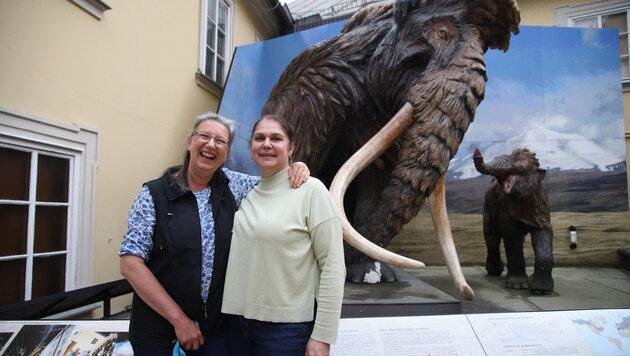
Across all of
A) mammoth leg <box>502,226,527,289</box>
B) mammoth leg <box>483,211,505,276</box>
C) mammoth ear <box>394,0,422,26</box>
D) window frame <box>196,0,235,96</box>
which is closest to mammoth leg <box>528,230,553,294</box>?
mammoth leg <box>502,226,527,289</box>

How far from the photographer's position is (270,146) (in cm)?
120

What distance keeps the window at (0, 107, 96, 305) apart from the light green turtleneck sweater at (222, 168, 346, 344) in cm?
187

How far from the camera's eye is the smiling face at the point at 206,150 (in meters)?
1.25

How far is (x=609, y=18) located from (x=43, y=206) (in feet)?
22.9

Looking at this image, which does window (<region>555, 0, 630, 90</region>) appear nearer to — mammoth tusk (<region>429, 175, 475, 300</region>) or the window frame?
mammoth tusk (<region>429, 175, 475, 300</region>)

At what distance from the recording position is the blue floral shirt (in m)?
1.12

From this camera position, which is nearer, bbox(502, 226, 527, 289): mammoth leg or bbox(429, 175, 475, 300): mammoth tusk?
bbox(429, 175, 475, 300): mammoth tusk

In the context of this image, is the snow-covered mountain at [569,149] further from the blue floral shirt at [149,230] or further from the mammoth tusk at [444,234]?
the blue floral shirt at [149,230]

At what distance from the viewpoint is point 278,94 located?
3123mm

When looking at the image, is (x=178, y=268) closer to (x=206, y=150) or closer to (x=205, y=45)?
(x=206, y=150)

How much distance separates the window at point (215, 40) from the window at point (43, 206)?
1973 millimetres

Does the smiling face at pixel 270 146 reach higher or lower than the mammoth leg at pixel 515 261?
higher

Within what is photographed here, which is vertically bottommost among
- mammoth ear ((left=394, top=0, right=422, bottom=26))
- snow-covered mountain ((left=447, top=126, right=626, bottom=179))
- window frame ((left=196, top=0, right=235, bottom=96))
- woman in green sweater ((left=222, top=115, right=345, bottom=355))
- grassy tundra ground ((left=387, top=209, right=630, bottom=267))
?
grassy tundra ground ((left=387, top=209, right=630, bottom=267))

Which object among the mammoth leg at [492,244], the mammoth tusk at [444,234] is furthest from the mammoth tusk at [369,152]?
the mammoth leg at [492,244]
